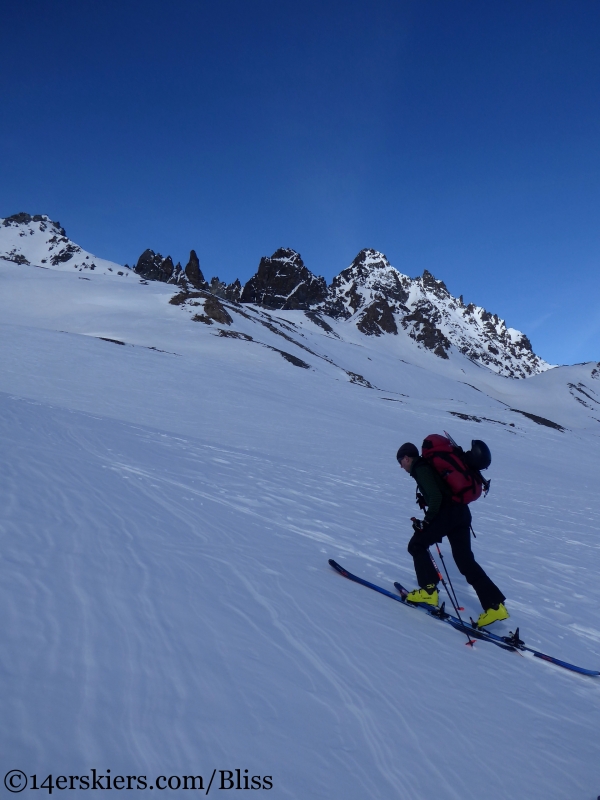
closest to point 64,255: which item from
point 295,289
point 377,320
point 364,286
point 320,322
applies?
point 295,289

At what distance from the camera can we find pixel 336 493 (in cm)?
964

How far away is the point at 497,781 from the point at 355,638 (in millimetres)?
1424

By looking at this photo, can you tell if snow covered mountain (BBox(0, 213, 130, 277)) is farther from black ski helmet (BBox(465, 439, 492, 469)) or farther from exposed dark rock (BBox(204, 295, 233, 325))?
black ski helmet (BBox(465, 439, 492, 469))

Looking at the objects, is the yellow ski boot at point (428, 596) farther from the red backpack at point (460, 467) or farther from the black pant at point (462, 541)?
the red backpack at point (460, 467)

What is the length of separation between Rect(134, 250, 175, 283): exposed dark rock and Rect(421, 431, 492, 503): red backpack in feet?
472

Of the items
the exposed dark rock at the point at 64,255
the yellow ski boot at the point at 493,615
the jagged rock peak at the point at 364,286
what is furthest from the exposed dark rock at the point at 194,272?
the yellow ski boot at the point at 493,615

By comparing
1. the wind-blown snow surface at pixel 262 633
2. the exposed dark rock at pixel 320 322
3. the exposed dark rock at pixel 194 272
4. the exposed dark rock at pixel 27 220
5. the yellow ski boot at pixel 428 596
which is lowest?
the wind-blown snow surface at pixel 262 633

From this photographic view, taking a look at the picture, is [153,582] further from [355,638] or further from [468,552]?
[468,552]

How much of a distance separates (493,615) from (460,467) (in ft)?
4.84

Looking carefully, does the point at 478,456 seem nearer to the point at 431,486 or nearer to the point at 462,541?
the point at 431,486

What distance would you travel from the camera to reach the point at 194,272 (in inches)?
5128

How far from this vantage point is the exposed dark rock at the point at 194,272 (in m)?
130

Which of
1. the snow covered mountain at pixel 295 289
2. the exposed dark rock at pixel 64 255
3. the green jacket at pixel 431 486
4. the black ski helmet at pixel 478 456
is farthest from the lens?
the exposed dark rock at pixel 64 255

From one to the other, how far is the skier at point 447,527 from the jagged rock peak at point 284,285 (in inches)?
5268
